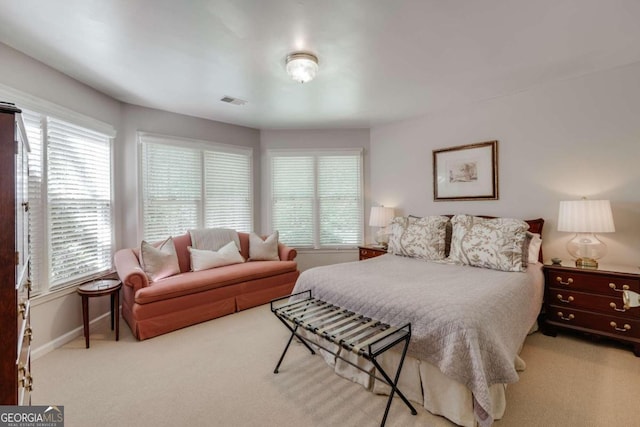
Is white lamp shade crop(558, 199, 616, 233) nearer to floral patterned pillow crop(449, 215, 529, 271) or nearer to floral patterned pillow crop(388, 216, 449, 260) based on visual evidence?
floral patterned pillow crop(449, 215, 529, 271)

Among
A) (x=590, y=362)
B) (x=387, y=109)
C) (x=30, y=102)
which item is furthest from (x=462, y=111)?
(x=30, y=102)

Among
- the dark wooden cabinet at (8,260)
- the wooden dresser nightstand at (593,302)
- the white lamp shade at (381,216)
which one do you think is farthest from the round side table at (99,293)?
the wooden dresser nightstand at (593,302)

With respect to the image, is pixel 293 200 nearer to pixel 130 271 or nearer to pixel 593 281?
pixel 130 271

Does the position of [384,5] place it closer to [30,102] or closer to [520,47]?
[520,47]

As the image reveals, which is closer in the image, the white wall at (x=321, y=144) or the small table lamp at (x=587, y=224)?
the small table lamp at (x=587, y=224)

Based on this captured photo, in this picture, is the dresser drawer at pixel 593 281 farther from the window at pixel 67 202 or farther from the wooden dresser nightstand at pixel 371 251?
the window at pixel 67 202

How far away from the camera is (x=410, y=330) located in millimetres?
1821

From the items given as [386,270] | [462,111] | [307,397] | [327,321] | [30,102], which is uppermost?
[462,111]

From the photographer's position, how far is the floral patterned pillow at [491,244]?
2.70m

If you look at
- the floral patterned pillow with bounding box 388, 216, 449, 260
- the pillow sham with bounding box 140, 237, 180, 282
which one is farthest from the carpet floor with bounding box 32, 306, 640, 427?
the floral patterned pillow with bounding box 388, 216, 449, 260

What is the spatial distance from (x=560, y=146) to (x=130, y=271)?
15.5ft

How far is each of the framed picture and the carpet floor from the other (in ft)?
5.74

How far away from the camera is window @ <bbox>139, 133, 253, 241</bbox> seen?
3893mm

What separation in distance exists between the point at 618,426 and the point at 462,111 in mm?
3361
